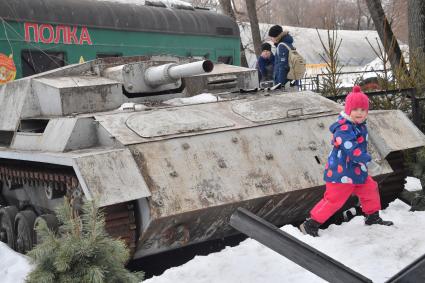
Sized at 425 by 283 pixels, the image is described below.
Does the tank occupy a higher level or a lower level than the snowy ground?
higher

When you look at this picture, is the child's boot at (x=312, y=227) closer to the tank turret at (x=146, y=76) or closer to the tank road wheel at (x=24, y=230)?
the tank turret at (x=146, y=76)

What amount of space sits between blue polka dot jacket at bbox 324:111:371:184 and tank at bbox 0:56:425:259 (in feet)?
1.22

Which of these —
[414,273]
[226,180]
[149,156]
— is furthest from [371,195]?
[414,273]

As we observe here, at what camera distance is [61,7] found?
10.9 metres

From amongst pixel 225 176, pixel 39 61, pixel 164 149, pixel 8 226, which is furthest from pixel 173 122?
pixel 39 61

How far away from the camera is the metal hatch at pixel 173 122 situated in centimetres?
527

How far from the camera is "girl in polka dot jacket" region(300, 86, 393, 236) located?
5047mm

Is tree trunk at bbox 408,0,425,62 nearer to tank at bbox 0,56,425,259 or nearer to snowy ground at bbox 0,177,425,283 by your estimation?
tank at bbox 0,56,425,259

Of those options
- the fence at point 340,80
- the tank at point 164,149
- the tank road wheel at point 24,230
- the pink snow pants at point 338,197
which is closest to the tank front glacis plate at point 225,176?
the tank at point 164,149

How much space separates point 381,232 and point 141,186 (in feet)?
6.32

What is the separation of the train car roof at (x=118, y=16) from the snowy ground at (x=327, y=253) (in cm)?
582

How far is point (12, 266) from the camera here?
5395 millimetres

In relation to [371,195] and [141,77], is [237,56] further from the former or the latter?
[371,195]

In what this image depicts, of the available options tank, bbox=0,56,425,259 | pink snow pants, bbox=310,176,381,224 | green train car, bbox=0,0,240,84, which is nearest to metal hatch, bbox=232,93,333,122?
tank, bbox=0,56,425,259
